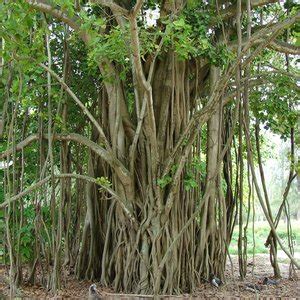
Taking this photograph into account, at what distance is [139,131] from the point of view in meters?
4.44

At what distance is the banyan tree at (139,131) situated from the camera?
424cm

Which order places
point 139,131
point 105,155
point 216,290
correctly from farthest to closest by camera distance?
1. point 216,290
2. point 105,155
3. point 139,131

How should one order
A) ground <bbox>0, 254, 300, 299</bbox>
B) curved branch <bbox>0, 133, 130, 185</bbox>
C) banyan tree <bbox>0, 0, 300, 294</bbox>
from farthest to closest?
ground <bbox>0, 254, 300, 299</bbox>, curved branch <bbox>0, 133, 130, 185</bbox>, banyan tree <bbox>0, 0, 300, 294</bbox>

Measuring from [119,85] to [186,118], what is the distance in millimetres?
777

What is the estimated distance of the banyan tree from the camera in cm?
424

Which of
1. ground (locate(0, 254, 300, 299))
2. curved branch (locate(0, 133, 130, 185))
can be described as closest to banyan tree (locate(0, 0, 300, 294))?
curved branch (locate(0, 133, 130, 185))

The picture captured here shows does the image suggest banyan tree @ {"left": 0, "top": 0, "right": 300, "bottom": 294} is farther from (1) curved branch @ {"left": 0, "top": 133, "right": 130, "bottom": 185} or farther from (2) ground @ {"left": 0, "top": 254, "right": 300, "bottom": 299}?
(2) ground @ {"left": 0, "top": 254, "right": 300, "bottom": 299}

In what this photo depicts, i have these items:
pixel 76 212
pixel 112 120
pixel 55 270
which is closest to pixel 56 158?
pixel 76 212

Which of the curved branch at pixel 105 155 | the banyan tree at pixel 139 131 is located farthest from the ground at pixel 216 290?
the curved branch at pixel 105 155

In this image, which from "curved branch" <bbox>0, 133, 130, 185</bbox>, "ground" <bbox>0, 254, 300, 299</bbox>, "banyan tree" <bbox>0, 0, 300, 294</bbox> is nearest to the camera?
"banyan tree" <bbox>0, 0, 300, 294</bbox>

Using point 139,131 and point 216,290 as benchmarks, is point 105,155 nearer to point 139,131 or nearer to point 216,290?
point 139,131

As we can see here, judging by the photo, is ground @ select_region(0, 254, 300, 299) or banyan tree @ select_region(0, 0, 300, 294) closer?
banyan tree @ select_region(0, 0, 300, 294)

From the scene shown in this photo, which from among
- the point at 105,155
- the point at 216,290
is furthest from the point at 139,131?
the point at 216,290

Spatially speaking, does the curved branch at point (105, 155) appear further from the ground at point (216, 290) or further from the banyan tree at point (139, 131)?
the ground at point (216, 290)
